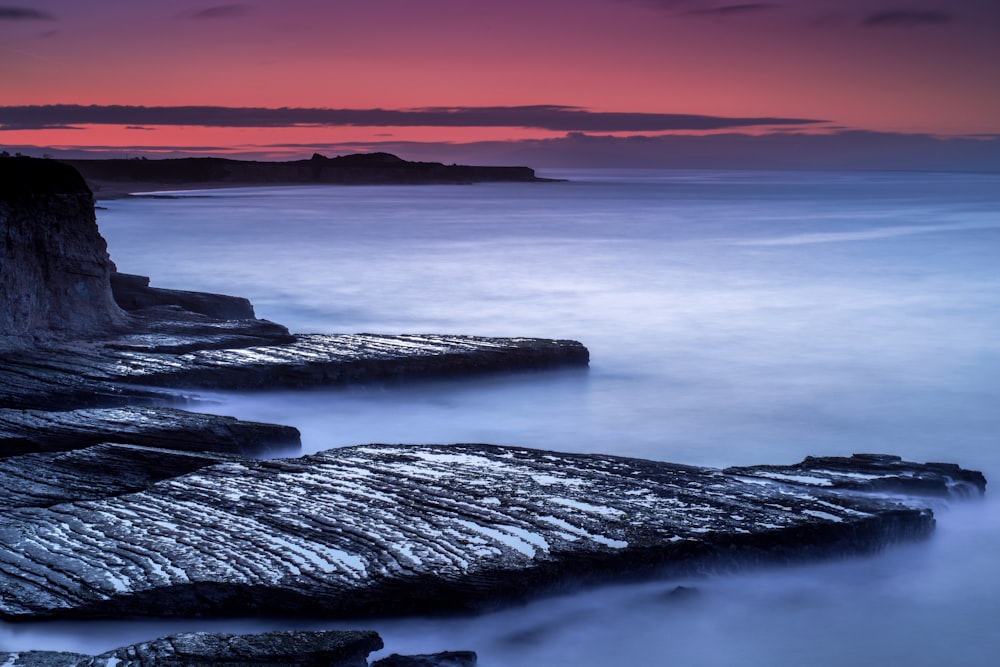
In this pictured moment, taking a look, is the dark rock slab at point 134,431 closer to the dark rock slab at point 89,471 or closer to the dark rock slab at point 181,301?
the dark rock slab at point 89,471

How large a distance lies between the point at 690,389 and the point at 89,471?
13.7 feet

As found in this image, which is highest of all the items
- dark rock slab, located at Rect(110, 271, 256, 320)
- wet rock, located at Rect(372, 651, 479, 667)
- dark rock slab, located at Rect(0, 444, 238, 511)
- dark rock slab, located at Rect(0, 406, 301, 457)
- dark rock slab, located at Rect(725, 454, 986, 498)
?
dark rock slab, located at Rect(110, 271, 256, 320)

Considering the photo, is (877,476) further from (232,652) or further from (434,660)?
(232,652)

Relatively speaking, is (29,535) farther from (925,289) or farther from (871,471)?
(925,289)

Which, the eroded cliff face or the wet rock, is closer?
the wet rock

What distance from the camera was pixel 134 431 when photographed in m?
4.39

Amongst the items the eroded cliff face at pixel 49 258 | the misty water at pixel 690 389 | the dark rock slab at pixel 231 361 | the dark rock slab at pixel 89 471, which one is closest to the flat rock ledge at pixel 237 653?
the misty water at pixel 690 389

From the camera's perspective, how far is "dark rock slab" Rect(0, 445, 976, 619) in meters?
3.05

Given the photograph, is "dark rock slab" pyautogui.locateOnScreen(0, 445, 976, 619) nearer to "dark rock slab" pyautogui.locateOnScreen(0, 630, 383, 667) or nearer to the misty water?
the misty water

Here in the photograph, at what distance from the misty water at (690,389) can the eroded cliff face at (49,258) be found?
1486mm

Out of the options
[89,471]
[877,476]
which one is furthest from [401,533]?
[877,476]

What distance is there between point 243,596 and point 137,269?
13749mm

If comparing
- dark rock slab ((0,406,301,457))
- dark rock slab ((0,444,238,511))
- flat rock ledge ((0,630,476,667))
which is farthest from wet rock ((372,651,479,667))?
dark rock slab ((0,406,301,457))

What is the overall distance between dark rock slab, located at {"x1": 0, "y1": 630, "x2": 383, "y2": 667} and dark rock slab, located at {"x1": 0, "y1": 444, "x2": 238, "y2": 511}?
1.17 metres
